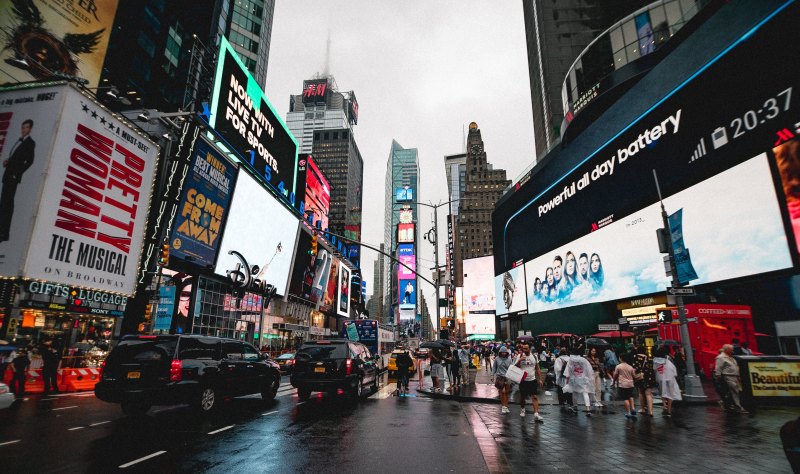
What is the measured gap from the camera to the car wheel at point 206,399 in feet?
30.1

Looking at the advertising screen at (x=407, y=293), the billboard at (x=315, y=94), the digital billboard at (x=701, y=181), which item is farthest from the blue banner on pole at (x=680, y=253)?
the billboard at (x=315, y=94)

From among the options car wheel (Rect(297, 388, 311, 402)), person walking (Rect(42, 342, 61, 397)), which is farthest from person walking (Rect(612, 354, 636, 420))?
person walking (Rect(42, 342, 61, 397))

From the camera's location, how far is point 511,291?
163 ft

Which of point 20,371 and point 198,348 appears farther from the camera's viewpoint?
point 20,371

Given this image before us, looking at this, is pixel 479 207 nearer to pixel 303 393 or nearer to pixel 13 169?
pixel 303 393

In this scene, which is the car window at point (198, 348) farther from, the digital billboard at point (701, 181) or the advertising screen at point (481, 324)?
the advertising screen at point (481, 324)

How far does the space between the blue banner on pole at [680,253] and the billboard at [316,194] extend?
175 ft

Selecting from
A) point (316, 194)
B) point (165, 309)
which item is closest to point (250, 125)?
point (165, 309)

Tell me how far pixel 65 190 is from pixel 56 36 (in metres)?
12.6

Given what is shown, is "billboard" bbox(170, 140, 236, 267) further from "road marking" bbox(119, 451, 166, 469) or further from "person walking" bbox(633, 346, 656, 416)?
"person walking" bbox(633, 346, 656, 416)

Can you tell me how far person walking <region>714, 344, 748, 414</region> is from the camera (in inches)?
413

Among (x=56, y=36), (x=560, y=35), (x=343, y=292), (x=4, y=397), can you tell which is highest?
(x=560, y=35)

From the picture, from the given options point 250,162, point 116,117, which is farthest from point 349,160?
point 116,117

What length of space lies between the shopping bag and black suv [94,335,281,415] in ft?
24.6
